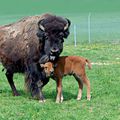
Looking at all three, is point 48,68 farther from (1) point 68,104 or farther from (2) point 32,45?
(2) point 32,45

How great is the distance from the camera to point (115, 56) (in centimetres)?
2527

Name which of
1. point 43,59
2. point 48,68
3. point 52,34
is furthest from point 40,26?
point 48,68

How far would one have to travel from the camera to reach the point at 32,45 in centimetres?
1342

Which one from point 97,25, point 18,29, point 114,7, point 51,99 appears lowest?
point 114,7

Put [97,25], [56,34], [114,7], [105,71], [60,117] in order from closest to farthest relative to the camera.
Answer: [60,117] < [56,34] < [105,71] < [97,25] < [114,7]

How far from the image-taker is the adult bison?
12.7 m

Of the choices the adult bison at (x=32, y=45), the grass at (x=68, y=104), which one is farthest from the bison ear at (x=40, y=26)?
the grass at (x=68, y=104)

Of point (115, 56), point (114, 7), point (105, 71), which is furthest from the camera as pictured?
point (114, 7)

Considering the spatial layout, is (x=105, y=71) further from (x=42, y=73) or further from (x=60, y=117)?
(x=60, y=117)

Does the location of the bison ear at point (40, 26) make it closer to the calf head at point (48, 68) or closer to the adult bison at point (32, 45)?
the adult bison at point (32, 45)

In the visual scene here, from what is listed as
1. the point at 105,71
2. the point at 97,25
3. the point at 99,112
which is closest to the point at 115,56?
the point at 105,71

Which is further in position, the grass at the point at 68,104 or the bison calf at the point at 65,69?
the bison calf at the point at 65,69

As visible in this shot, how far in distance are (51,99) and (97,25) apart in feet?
135

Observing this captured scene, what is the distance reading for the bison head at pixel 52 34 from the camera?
12.5 m
